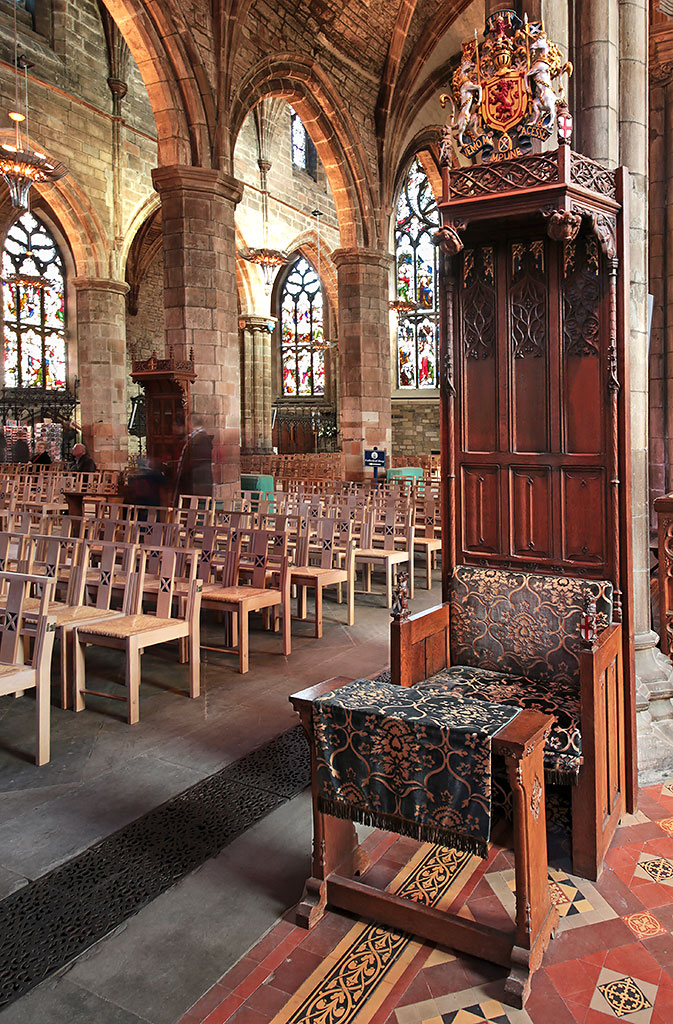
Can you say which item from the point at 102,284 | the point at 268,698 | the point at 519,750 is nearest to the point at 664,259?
the point at 268,698

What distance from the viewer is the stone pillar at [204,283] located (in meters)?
9.52

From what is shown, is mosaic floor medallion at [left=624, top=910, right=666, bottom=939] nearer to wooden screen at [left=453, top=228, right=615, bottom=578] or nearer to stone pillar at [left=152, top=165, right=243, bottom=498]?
wooden screen at [left=453, top=228, right=615, bottom=578]

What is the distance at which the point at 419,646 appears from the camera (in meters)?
2.96

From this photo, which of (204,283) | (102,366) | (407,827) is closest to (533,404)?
(407,827)

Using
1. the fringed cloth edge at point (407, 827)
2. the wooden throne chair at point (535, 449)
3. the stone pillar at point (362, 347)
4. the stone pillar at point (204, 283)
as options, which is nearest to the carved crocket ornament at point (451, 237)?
the wooden throne chair at point (535, 449)

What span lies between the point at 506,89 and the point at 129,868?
3.29 m

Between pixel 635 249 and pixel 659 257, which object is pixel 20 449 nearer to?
pixel 659 257

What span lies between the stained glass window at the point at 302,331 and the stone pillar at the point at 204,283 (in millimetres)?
15328

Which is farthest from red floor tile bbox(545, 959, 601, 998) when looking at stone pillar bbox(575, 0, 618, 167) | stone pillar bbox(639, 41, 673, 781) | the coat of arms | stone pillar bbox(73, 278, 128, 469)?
stone pillar bbox(73, 278, 128, 469)

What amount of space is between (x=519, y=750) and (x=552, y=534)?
1.47 meters

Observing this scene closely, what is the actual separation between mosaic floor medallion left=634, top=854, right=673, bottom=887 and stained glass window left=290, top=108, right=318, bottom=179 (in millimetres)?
21234

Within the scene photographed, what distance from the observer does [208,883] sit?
2.40 m

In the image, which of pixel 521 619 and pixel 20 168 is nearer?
pixel 521 619

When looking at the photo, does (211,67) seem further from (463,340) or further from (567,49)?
(463,340)
